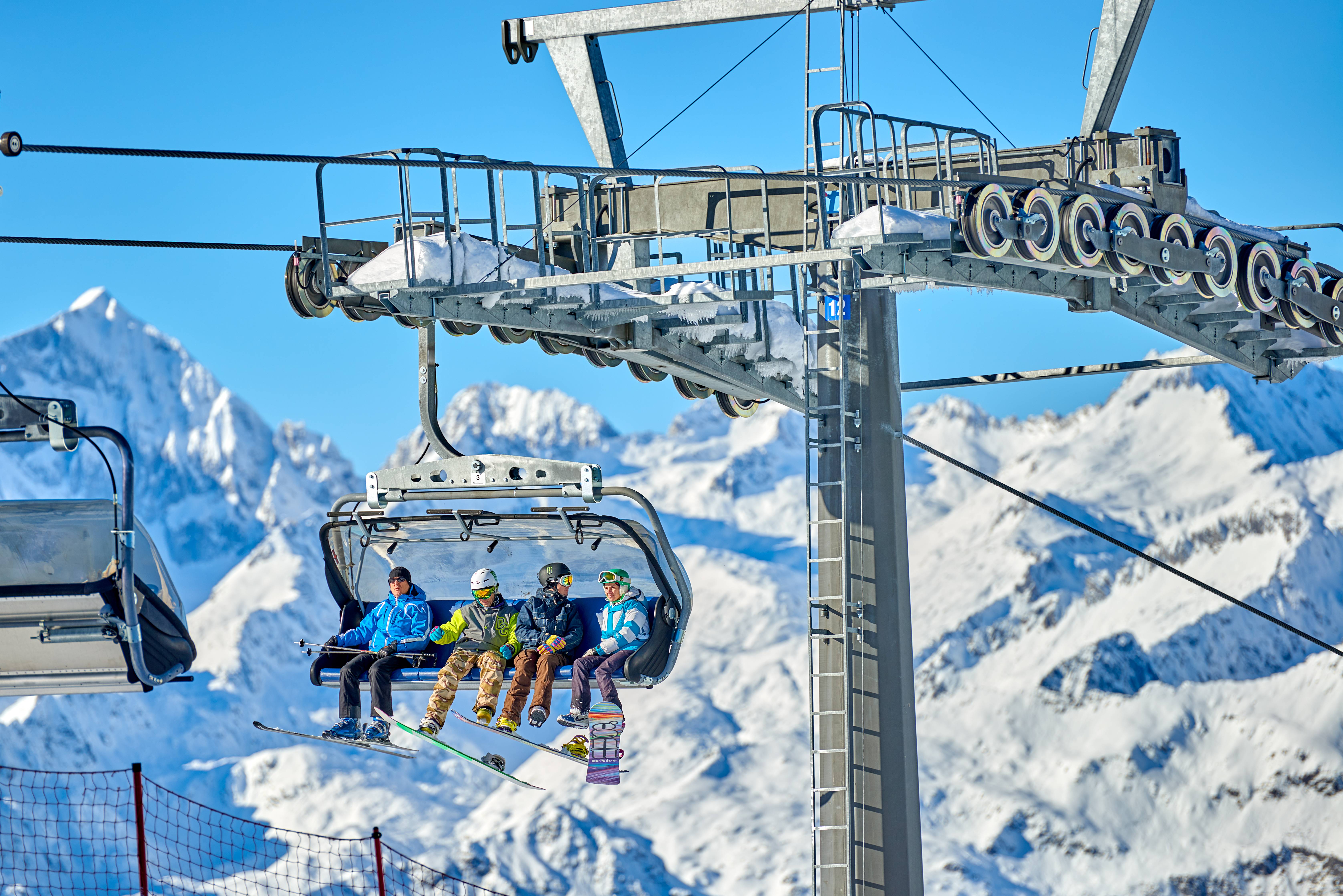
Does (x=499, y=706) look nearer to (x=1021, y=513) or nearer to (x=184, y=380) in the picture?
(x=1021, y=513)

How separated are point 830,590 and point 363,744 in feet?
10.9

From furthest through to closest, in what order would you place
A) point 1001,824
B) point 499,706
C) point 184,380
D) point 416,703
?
point 184,380
point 1001,824
point 416,703
point 499,706

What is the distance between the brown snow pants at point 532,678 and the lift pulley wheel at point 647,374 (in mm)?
3154

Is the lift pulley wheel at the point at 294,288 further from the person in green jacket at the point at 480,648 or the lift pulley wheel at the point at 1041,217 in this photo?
the lift pulley wheel at the point at 1041,217

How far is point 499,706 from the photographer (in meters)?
15.0

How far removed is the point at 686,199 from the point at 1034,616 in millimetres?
146536

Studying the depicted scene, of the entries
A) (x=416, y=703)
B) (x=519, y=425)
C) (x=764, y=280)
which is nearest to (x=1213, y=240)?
(x=764, y=280)

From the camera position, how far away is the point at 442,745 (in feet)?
38.1

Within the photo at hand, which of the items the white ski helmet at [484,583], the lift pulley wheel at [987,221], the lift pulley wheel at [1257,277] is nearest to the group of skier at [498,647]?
the white ski helmet at [484,583]

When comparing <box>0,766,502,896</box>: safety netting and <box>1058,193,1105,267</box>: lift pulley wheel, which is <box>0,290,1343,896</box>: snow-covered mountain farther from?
<box>1058,193,1105,267</box>: lift pulley wheel

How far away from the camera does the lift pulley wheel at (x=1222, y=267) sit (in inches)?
471

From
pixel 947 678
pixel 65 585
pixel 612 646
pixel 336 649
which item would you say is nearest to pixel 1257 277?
pixel 612 646

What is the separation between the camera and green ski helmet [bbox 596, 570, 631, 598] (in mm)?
12039

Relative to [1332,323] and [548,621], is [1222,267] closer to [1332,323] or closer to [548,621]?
[1332,323]
